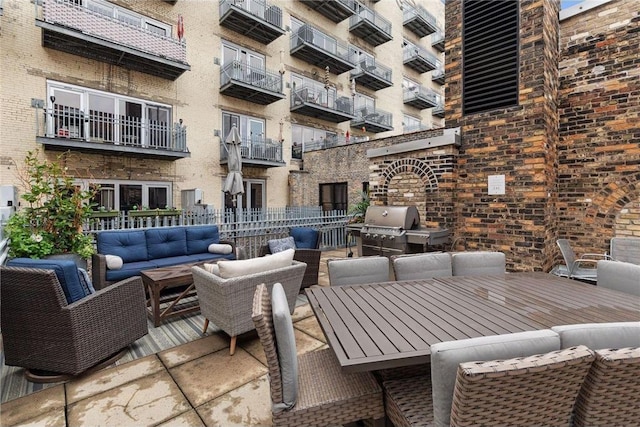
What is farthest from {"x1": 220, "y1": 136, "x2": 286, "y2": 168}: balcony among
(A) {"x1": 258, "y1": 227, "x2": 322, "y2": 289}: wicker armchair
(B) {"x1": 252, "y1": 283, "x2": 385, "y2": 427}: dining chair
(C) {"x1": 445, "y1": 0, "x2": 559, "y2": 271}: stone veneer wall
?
(B) {"x1": 252, "y1": 283, "x2": 385, "y2": 427}: dining chair

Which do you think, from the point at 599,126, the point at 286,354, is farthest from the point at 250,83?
the point at 286,354

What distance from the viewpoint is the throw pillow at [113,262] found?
410cm

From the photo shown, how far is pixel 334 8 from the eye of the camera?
13.2 m

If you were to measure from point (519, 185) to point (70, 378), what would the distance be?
5.65 metres

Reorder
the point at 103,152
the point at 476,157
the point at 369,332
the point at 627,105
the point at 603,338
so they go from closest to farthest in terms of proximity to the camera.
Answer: the point at 603,338
the point at 369,332
the point at 627,105
the point at 476,157
the point at 103,152

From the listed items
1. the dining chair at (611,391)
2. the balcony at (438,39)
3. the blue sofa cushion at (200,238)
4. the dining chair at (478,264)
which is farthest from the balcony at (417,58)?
the dining chair at (611,391)

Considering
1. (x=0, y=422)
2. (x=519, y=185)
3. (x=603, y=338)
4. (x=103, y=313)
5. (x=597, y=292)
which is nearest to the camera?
(x=603, y=338)

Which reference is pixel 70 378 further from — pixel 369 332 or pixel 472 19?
pixel 472 19

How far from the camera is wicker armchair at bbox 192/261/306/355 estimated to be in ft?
8.95

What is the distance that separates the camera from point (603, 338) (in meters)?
1.27

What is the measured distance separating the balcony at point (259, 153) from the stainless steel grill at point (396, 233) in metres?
6.69

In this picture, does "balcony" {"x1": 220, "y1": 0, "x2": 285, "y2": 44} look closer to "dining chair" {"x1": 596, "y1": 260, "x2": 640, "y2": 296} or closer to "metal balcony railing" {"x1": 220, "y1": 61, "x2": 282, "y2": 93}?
"metal balcony railing" {"x1": 220, "y1": 61, "x2": 282, "y2": 93}

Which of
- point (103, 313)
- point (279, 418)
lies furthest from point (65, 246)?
point (279, 418)

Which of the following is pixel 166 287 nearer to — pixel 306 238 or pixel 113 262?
pixel 113 262
